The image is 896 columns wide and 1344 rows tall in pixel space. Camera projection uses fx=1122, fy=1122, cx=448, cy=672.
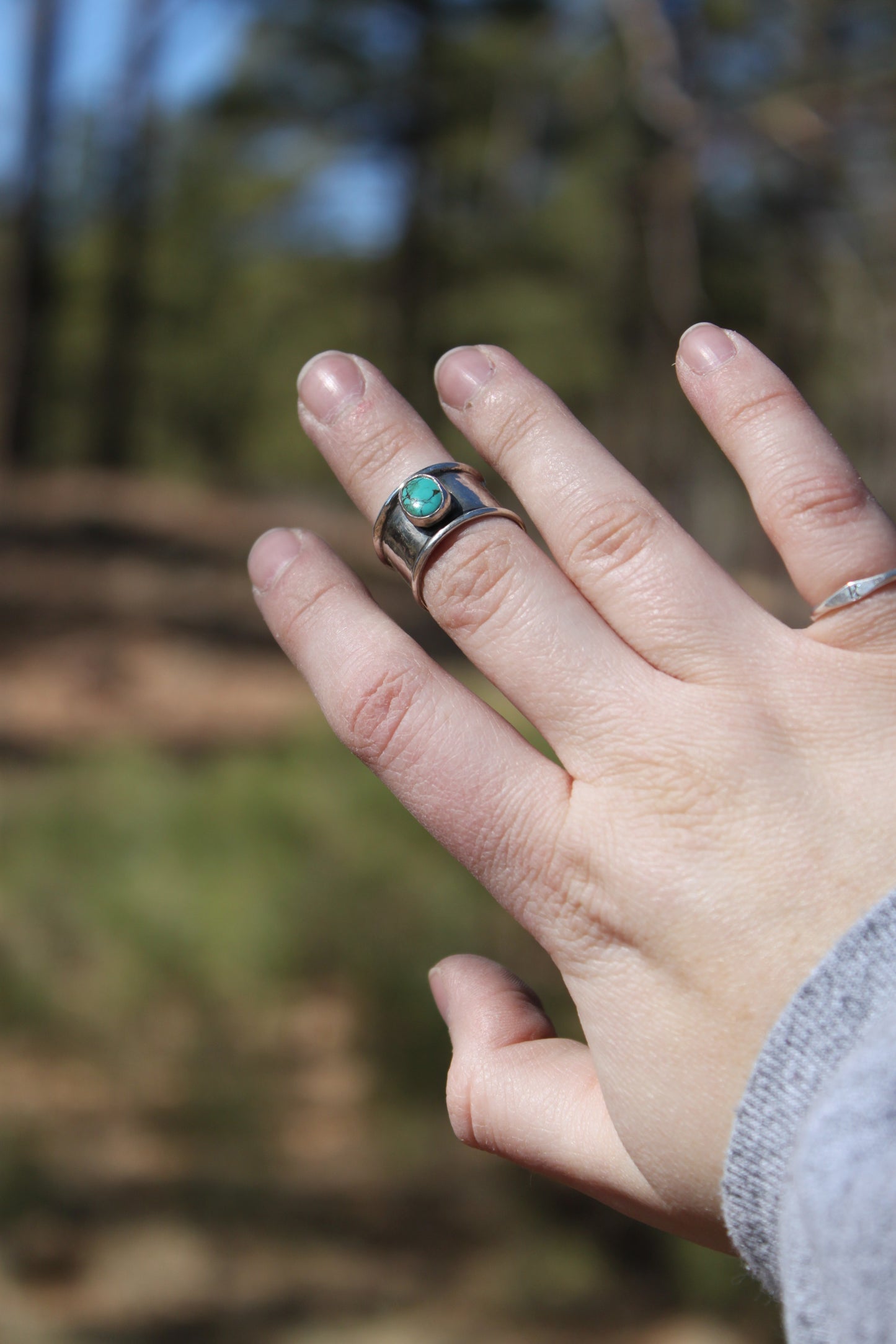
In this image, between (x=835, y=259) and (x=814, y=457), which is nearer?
(x=814, y=457)

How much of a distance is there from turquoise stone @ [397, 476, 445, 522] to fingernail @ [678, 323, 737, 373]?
256mm

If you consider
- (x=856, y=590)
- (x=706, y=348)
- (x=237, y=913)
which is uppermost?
(x=706, y=348)

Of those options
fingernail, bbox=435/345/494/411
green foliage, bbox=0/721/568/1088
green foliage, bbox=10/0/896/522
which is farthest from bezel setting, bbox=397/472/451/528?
green foliage, bbox=0/721/568/1088

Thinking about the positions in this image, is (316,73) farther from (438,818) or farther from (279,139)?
(438,818)

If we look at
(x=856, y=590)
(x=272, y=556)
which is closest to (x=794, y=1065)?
→ (x=856, y=590)

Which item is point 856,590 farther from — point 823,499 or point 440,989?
point 440,989

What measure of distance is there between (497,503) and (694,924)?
17.0 inches

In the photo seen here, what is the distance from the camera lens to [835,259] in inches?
129

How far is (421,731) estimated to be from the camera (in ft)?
3.28

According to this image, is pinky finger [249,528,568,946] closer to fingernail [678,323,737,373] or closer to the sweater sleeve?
the sweater sleeve

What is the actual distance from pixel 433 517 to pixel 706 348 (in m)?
0.29

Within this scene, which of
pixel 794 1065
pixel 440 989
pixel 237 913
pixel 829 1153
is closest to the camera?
pixel 829 1153

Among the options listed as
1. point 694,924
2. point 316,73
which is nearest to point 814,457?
point 694,924

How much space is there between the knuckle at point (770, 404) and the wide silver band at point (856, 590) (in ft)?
0.54
